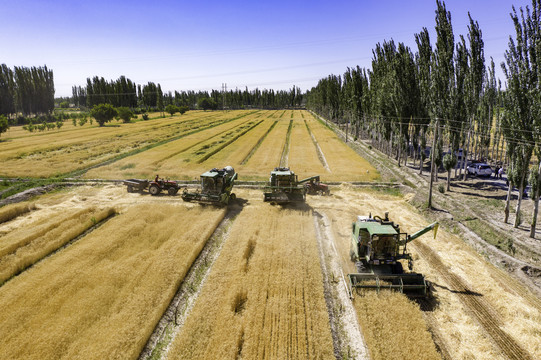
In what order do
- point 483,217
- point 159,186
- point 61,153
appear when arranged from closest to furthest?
point 483,217 < point 159,186 < point 61,153

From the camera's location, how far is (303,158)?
46.2 m

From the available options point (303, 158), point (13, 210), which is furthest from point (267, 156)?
point (13, 210)

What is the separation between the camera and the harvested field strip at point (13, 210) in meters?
23.0

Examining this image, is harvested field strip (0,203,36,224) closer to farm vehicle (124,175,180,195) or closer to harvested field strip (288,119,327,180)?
farm vehicle (124,175,180,195)

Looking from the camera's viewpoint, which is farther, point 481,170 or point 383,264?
point 481,170

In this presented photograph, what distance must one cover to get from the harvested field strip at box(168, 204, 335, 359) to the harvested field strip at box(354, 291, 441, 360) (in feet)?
5.26

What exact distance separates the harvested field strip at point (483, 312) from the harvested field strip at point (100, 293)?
13218mm

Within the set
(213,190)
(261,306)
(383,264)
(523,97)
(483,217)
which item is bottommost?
(261,306)

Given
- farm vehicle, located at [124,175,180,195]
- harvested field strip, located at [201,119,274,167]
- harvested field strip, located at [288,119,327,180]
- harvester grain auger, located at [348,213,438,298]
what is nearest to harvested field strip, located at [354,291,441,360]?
harvester grain auger, located at [348,213,438,298]

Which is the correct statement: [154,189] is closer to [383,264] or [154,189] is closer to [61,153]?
[383,264]

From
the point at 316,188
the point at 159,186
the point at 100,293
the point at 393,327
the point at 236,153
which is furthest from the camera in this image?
the point at 236,153

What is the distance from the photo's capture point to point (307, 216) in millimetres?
23516

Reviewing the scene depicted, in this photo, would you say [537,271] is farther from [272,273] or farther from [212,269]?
[212,269]

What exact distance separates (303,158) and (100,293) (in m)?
36.5
